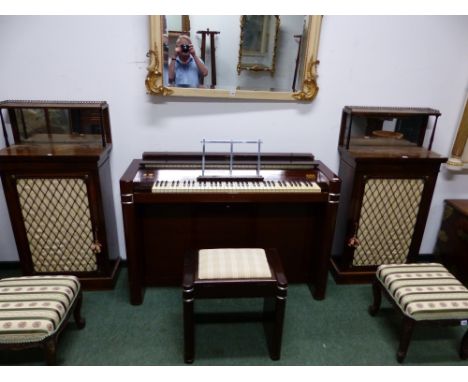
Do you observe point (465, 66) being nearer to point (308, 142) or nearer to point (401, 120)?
point (401, 120)

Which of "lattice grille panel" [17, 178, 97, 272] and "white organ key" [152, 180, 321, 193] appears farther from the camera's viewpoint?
"lattice grille panel" [17, 178, 97, 272]

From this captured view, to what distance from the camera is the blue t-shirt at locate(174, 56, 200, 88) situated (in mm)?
2305

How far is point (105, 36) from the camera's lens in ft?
7.30

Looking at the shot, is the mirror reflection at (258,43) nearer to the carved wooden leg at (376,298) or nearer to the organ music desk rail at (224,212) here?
the organ music desk rail at (224,212)

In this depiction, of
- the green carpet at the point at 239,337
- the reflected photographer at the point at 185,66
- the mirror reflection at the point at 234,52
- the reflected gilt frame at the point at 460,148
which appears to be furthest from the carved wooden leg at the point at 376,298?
the reflected photographer at the point at 185,66

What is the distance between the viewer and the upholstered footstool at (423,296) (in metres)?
1.90

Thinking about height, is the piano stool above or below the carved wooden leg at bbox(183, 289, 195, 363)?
above

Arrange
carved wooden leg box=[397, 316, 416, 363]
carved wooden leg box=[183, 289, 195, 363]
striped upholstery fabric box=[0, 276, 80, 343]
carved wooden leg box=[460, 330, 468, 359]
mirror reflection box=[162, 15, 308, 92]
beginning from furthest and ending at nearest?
1. mirror reflection box=[162, 15, 308, 92]
2. carved wooden leg box=[460, 330, 468, 359]
3. carved wooden leg box=[397, 316, 416, 363]
4. carved wooden leg box=[183, 289, 195, 363]
5. striped upholstery fabric box=[0, 276, 80, 343]

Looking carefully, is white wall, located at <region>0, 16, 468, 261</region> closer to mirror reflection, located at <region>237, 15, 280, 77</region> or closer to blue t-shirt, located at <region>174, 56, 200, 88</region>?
blue t-shirt, located at <region>174, 56, 200, 88</region>

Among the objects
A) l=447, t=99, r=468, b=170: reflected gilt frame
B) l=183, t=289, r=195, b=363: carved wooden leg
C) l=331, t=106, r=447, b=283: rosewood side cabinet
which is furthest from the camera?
l=447, t=99, r=468, b=170: reflected gilt frame

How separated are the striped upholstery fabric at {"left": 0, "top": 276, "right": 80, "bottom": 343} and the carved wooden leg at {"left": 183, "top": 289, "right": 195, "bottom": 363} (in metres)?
0.65

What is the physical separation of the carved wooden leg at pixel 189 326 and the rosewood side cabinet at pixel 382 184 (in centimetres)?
130

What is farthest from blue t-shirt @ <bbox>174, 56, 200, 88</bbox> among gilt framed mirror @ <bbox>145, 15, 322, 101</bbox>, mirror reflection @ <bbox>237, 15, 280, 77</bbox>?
mirror reflection @ <bbox>237, 15, 280, 77</bbox>

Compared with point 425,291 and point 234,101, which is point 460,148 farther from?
point 234,101
